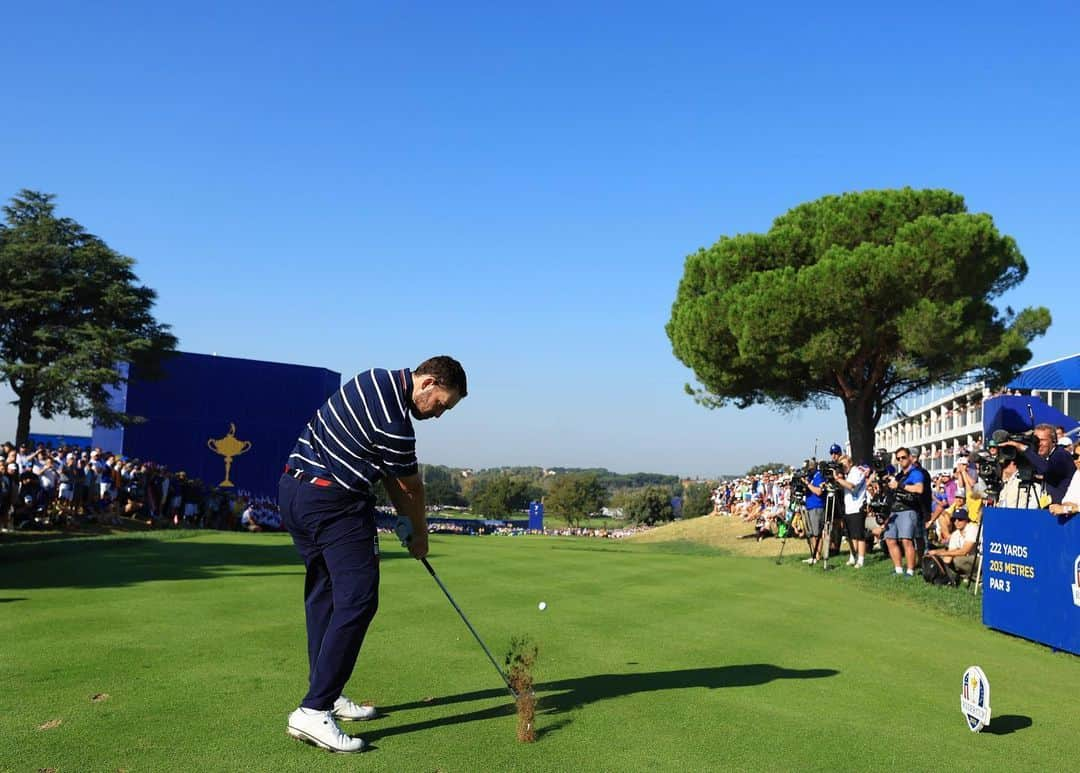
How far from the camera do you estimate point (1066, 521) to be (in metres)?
8.88

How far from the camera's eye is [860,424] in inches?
1307

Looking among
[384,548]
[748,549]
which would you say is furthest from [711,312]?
[384,548]

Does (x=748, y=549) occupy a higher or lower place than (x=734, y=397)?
lower

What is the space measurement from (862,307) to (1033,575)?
22.7 metres

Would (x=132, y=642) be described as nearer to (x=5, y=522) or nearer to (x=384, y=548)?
(x=384, y=548)

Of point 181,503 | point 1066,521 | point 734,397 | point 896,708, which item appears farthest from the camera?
point 734,397

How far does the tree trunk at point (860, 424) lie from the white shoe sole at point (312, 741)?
31194mm

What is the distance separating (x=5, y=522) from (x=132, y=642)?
14788 mm

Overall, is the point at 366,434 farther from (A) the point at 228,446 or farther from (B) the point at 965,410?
(B) the point at 965,410

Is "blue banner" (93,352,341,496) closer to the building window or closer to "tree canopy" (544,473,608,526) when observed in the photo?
the building window

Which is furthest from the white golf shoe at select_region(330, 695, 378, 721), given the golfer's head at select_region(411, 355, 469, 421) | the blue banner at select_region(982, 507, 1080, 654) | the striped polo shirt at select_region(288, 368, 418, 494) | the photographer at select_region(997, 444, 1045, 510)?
the photographer at select_region(997, 444, 1045, 510)

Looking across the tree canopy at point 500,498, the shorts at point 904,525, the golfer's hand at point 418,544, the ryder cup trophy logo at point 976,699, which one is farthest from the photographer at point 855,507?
the tree canopy at point 500,498

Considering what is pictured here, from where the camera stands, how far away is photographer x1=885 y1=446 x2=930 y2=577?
15.0 meters

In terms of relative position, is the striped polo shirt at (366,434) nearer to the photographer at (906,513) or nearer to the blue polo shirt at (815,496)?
the photographer at (906,513)
